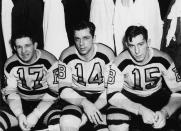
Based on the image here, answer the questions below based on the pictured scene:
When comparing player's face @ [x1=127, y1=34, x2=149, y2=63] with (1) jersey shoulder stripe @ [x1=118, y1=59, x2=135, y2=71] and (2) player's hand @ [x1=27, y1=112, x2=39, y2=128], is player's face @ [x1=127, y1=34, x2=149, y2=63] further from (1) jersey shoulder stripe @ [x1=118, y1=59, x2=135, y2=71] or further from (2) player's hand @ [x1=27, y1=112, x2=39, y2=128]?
(2) player's hand @ [x1=27, y1=112, x2=39, y2=128]

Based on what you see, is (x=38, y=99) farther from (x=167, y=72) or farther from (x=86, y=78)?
(x=167, y=72)

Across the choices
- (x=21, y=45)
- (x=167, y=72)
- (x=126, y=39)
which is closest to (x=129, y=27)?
(x=126, y=39)

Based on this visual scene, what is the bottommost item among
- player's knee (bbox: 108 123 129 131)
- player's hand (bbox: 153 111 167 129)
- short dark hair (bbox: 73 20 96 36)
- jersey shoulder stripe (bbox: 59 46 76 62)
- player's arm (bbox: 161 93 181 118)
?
player's knee (bbox: 108 123 129 131)

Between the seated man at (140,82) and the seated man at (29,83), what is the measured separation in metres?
0.16

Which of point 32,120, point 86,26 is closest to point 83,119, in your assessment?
point 32,120

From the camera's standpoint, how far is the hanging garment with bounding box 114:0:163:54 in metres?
0.72

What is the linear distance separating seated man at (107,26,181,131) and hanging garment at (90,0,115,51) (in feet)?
0.17

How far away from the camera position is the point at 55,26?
2.39ft

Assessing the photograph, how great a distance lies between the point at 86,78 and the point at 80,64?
41 mm

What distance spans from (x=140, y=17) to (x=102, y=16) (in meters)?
0.10

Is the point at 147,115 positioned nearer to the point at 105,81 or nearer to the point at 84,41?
the point at 105,81

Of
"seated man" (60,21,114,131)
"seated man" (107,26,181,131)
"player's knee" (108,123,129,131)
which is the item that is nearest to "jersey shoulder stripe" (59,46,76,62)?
"seated man" (60,21,114,131)

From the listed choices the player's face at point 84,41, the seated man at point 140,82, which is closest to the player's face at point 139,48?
the seated man at point 140,82

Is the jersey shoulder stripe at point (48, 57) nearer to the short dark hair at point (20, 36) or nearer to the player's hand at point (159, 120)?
the short dark hair at point (20, 36)
